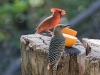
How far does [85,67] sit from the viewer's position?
3.75m

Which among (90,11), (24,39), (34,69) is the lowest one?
(34,69)

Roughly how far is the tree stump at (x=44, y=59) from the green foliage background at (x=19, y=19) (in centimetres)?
318

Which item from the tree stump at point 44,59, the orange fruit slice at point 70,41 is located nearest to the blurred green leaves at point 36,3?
the tree stump at point 44,59

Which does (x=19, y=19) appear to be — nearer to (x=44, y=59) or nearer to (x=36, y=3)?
(x=36, y=3)

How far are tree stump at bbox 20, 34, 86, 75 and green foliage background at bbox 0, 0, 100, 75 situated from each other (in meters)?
3.18

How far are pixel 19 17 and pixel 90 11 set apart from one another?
209cm

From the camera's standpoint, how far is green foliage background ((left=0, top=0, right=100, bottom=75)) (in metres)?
7.86

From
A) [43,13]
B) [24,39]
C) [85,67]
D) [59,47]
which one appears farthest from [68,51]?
[43,13]

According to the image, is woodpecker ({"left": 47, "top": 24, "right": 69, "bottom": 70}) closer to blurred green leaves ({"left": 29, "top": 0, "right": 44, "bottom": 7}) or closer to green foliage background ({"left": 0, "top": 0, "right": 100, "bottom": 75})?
green foliage background ({"left": 0, "top": 0, "right": 100, "bottom": 75})

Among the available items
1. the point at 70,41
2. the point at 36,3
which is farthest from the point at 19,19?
the point at 70,41

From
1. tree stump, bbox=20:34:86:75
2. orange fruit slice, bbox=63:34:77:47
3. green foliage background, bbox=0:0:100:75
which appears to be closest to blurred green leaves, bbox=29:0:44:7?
green foliage background, bbox=0:0:100:75

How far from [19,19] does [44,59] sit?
17.7ft

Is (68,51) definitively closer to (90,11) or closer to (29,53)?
(29,53)

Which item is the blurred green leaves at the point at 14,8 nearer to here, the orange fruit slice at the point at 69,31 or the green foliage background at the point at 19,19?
the green foliage background at the point at 19,19
